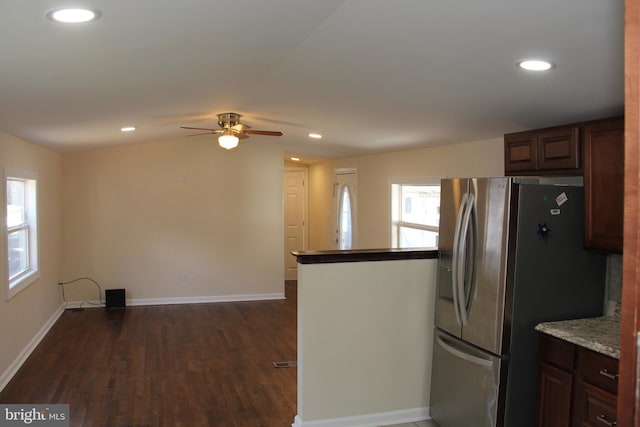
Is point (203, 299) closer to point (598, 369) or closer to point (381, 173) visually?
point (381, 173)

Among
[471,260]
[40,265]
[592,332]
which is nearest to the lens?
[592,332]

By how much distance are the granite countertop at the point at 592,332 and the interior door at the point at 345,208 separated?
483 cm

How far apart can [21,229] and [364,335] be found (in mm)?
3786

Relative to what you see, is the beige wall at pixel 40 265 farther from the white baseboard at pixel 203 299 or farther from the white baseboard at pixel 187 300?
the white baseboard at pixel 203 299

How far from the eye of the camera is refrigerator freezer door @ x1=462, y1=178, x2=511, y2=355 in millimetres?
2900

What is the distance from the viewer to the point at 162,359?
5.00 m

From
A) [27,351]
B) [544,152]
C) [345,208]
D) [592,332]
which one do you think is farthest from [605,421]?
[345,208]

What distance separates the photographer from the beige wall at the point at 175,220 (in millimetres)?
7137

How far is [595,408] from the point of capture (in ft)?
8.25

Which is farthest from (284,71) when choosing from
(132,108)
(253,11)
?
(132,108)

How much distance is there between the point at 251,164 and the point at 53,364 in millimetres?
3977

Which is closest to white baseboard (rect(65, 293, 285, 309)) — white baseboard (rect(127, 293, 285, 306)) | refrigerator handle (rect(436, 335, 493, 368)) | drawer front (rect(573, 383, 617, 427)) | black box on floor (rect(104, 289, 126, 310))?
white baseboard (rect(127, 293, 285, 306))

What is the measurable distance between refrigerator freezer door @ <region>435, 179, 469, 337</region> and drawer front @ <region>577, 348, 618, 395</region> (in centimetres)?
81

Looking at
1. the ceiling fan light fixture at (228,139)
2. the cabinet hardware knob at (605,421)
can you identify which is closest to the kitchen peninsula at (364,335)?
the cabinet hardware knob at (605,421)
